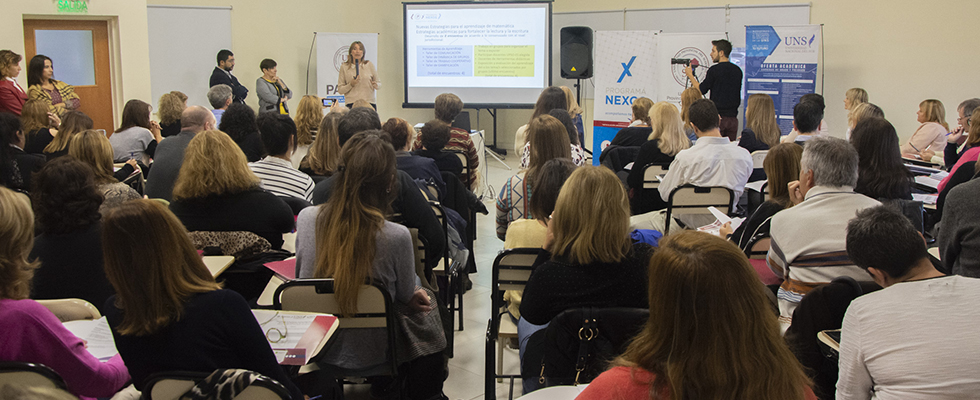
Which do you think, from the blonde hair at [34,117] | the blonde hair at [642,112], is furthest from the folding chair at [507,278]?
the blonde hair at [34,117]

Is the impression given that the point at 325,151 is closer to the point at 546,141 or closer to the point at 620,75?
the point at 546,141

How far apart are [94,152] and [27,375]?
224 cm

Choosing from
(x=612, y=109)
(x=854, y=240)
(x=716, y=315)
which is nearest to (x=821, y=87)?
(x=612, y=109)

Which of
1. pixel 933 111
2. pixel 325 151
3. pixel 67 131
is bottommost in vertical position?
pixel 325 151

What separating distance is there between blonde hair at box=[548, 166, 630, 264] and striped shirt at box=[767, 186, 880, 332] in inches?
26.6

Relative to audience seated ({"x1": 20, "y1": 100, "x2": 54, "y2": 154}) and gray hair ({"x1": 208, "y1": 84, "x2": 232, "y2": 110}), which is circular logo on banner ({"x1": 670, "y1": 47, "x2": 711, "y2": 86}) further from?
audience seated ({"x1": 20, "y1": 100, "x2": 54, "y2": 154})

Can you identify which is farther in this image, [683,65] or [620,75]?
[620,75]

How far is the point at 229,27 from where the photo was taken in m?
9.01

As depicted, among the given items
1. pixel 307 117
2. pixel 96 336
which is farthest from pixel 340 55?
pixel 96 336

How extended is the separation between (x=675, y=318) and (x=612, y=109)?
25.9ft

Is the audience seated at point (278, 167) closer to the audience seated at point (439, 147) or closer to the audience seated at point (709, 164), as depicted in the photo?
the audience seated at point (439, 147)

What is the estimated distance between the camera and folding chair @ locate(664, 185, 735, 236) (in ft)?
12.5

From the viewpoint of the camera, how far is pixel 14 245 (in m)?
1.77

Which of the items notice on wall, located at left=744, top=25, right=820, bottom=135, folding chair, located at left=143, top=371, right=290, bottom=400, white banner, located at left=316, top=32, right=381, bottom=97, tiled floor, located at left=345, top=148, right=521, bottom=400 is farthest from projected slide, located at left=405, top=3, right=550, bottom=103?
folding chair, located at left=143, top=371, right=290, bottom=400
